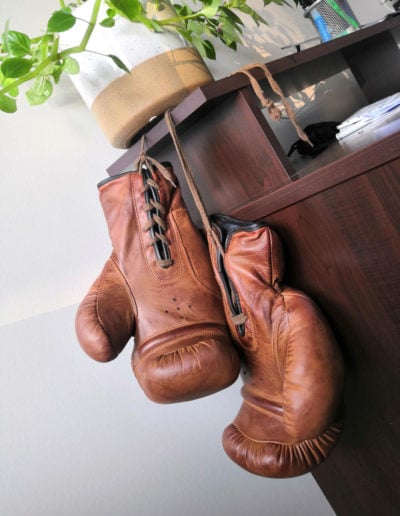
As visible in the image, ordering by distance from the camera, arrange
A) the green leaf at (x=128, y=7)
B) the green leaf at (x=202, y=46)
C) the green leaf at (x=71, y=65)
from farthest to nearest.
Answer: the green leaf at (x=202, y=46) < the green leaf at (x=71, y=65) < the green leaf at (x=128, y=7)

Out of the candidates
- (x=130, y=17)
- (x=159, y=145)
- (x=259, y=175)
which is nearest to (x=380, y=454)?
(x=259, y=175)

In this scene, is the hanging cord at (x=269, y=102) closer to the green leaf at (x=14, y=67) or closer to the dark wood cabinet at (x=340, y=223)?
the dark wood cabinet at (x=340, y=223)

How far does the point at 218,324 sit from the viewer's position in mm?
671

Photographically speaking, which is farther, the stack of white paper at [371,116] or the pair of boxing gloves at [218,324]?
the stack of white paper at [371,116]

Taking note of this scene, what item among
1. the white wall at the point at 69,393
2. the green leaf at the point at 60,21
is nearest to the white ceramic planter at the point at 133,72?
the green leaf at the point at 60,21

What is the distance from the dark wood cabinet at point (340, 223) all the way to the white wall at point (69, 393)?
6.5 inches

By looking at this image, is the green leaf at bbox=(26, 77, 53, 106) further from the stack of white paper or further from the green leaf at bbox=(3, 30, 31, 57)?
the stack of white paper

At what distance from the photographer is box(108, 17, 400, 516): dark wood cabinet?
532 mm

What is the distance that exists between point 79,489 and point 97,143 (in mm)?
750

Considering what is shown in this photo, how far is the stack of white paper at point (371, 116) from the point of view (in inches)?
32.4

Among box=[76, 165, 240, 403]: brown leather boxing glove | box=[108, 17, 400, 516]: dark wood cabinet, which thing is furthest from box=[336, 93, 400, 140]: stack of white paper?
box=[76, 165, 240, 403]: brown leather boxing glove

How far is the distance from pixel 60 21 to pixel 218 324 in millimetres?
513

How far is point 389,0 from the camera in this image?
1474 millimetres

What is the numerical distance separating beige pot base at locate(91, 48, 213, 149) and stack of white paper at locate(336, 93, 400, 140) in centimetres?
34
